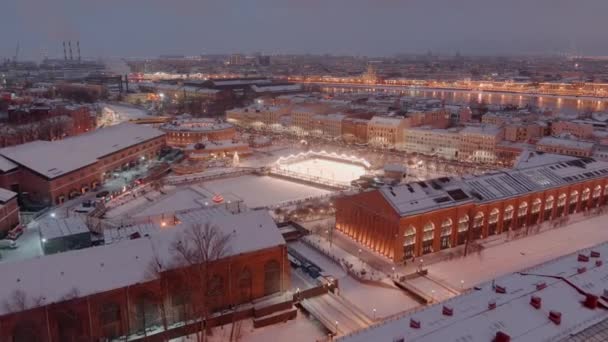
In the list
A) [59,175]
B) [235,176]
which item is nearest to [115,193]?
[59,175]

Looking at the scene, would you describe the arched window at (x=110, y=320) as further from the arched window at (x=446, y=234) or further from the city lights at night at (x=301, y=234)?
the arched window at (x=446, y=234)

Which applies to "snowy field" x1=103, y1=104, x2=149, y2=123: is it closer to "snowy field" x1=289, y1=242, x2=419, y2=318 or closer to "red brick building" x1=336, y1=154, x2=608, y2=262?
"red brick building" x1=336, y1=154, x2=608, y2=262

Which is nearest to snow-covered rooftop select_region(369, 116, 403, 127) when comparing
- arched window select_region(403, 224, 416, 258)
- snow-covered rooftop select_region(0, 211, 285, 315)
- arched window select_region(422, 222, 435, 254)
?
arched window select_region(422, 222, 435, 254)

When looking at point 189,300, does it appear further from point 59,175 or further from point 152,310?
point 59,175

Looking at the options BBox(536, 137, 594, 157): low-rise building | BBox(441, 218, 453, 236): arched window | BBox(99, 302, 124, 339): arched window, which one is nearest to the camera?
BBox(99, 302, 124, 339): arched window

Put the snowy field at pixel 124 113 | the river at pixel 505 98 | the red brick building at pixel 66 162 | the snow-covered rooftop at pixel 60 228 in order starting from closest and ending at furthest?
the snow-covered rooftop at pixel 60 228 → the red brick building at pixel 66 162 → the snowy field at pixel 124 113 → the river at pixel 505 98

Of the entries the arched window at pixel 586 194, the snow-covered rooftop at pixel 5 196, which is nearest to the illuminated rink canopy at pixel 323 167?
the arched window at pixel 586 194
